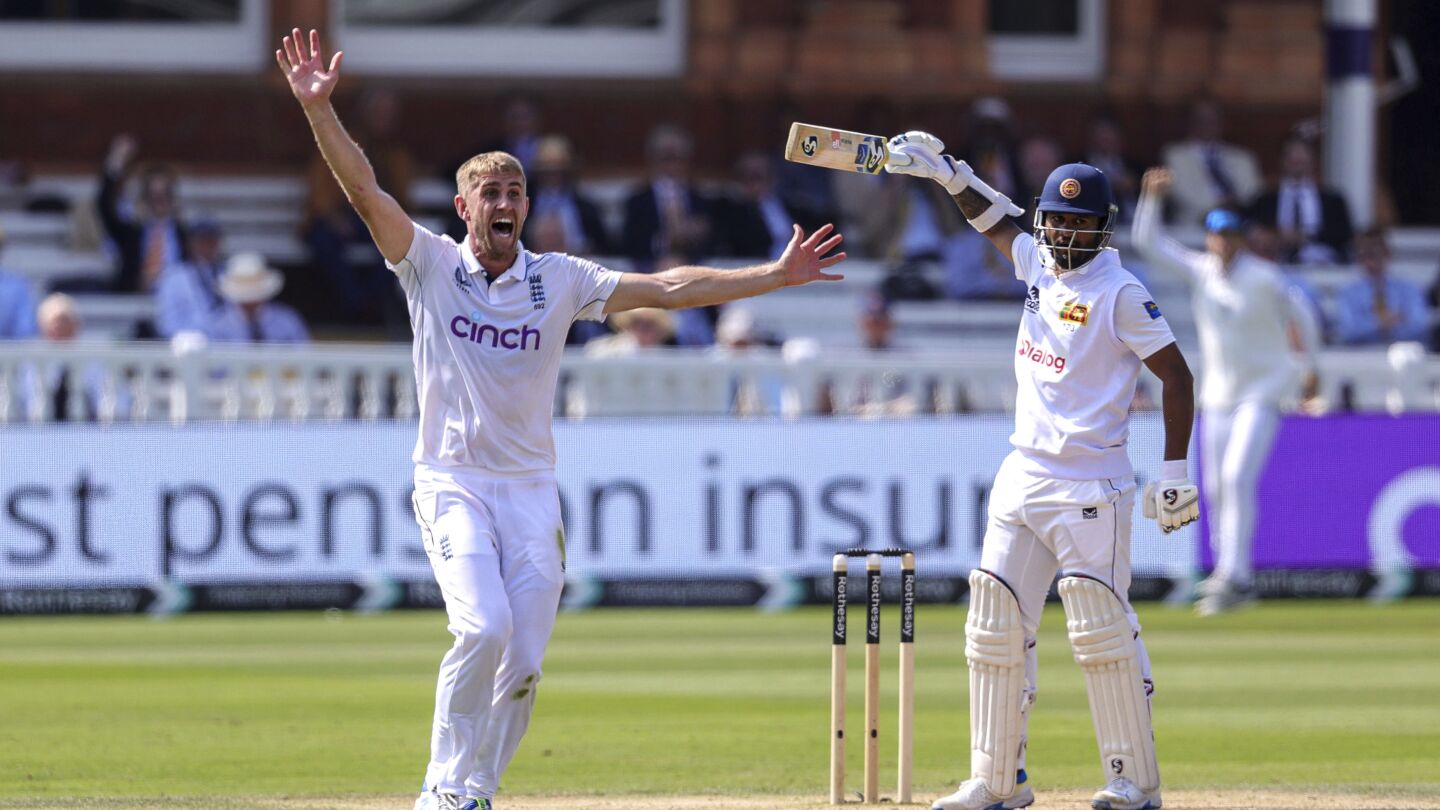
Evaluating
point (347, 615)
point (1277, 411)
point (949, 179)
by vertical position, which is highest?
point (949, 179)

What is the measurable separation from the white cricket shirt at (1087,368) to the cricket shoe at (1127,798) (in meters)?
0.90

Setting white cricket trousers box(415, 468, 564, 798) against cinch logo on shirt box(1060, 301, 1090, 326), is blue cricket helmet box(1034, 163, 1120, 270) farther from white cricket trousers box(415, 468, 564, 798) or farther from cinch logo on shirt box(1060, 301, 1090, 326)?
white cricket trousers box(415, 468, 564, 798)

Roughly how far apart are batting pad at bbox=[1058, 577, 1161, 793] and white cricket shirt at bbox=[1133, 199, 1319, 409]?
6708 mm

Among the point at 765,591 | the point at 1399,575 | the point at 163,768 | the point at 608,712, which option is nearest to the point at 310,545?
the point at 765,591

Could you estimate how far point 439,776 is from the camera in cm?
702

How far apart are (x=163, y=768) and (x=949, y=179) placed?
11.1ft

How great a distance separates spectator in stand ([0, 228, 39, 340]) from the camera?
15039mm

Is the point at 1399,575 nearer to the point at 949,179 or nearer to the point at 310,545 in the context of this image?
the point at 310,545

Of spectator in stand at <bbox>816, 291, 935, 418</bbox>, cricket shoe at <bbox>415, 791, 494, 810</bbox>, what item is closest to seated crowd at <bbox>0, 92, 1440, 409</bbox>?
spectator in stand at <bbox>816, 291, 935, 418</bbox>

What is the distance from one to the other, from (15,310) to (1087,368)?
9314 mm

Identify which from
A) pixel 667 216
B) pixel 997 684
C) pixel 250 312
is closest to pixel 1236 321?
pixel 667 216

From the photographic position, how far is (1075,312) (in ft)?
24.3

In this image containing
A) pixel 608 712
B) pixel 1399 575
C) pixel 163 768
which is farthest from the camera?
pixel 1399 575

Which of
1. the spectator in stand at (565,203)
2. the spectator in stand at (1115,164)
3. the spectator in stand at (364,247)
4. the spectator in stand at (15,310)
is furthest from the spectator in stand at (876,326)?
the spectator in stand at (15,310)
